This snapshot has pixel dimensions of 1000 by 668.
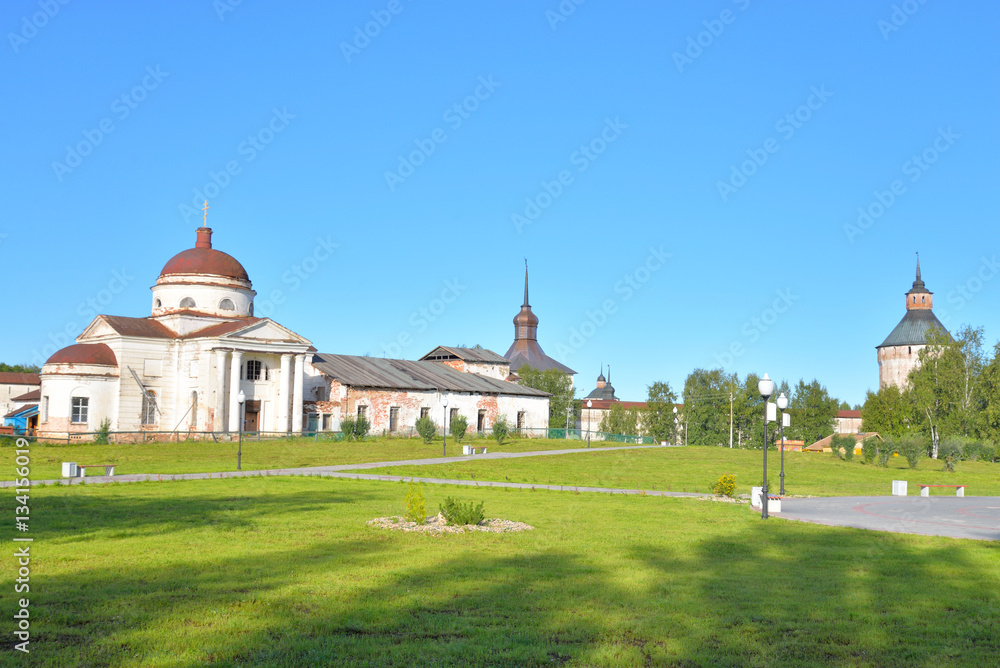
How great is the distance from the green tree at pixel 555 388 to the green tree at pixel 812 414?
1016 inches

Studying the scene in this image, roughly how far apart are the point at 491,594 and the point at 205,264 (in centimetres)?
5027

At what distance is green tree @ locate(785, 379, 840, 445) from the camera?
330ft

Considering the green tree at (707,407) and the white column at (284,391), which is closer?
the white column at (284,391)

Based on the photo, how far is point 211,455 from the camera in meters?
37.8

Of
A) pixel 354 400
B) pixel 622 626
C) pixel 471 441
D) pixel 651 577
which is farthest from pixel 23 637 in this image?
pixel 354 400

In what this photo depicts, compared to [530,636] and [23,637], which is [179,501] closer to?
[23,637]

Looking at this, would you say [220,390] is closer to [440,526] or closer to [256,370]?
[256,370]

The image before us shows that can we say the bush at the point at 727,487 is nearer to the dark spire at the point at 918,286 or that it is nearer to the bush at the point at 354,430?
the bush at the point at 354,430

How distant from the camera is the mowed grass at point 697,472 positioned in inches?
1198

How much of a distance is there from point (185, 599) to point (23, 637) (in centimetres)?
189

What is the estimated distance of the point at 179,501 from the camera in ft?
62.7

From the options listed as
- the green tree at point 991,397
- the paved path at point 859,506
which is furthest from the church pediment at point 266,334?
the green tree at point 991,397

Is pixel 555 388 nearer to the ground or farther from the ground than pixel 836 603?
farther from the ground

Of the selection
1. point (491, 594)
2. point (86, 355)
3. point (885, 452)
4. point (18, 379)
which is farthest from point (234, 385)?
point (491, 594)
